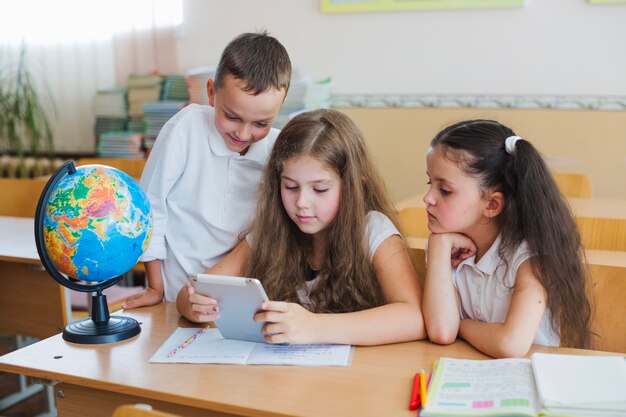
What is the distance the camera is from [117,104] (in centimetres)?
446

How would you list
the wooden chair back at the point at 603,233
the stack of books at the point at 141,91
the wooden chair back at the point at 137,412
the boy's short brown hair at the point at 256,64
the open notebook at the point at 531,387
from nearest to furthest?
1. the wooden chair back at the point at 137,412
2. the open notebook at the point at 531,387
3. the boy's short brown hair at the point at 256,64
4. the wooden chair back at the point at 603,233
5. the stack of books at the point at 141,91

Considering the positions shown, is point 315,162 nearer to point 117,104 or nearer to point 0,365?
point 0,365

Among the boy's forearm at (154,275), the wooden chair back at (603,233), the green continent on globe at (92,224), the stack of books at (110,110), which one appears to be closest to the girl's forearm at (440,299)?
the green continent on globe at (92,224)

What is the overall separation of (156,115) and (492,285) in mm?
2975

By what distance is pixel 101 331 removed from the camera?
5.32ft

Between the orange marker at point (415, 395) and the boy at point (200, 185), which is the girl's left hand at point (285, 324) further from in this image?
the boy at point (200, 185)

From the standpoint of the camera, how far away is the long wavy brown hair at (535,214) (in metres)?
1.55

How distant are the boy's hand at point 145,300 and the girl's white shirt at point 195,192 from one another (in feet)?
0.28

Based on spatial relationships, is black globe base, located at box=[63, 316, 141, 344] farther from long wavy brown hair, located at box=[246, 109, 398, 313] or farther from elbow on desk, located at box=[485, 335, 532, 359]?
elbow on desk, located at box=[485, 335, 532, 359]

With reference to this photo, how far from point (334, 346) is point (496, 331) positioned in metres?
0.34

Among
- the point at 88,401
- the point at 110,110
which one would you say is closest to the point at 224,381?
the point at 88,401

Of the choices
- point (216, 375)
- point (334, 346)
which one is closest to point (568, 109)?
point (334, 346)

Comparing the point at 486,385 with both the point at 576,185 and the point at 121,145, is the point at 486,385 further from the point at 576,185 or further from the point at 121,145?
the point at 121,145

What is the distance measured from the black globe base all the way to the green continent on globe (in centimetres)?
12
